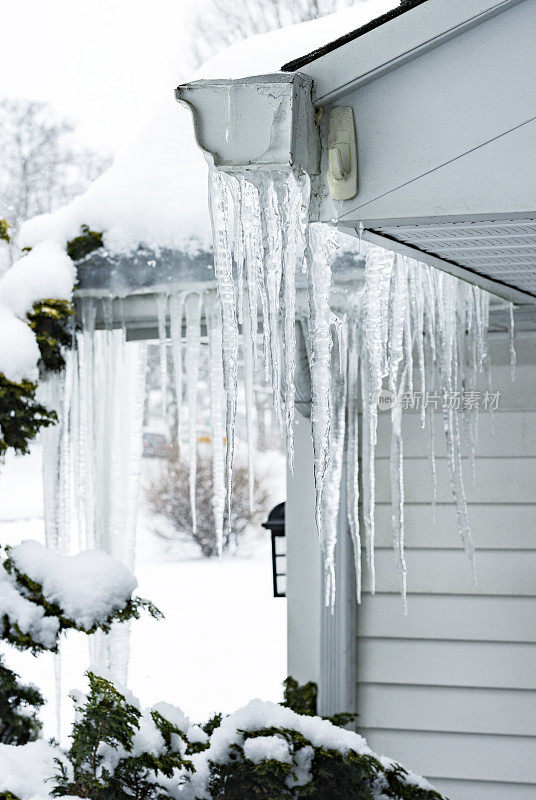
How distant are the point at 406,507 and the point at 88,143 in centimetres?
1100

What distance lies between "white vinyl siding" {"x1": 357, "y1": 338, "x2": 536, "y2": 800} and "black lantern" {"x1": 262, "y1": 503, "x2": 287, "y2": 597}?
34cm

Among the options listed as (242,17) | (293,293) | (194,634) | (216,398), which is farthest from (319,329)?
(242,17)

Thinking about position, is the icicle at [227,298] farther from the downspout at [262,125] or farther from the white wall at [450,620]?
the white wall at [450,620]

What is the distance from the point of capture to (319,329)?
4.81 ft

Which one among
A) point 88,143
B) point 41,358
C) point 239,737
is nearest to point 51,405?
point 41,358

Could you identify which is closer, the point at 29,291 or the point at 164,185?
the point at 29,291

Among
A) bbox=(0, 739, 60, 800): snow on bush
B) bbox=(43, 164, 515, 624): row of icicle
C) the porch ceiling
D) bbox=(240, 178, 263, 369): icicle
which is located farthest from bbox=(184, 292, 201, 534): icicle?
bbox=(240, 178, 263, 369): icicle

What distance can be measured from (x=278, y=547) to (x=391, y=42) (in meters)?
2.57

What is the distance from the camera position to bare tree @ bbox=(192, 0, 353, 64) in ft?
30.7

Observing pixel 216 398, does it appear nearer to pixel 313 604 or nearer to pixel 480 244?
pixel 313 604

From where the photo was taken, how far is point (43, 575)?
2734mm

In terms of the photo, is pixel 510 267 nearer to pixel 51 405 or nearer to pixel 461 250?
pixel 461 250

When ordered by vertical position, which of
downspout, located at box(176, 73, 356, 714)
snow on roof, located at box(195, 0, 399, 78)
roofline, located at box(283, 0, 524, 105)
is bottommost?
downspout, located at box(176, 73, 356, 714)

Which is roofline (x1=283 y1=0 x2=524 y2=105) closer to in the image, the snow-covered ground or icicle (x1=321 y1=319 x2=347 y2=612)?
icicle (x1=321 y1=319 x2=347 y2=612)
